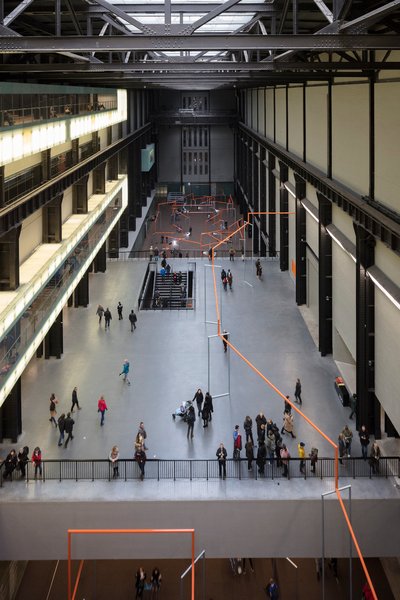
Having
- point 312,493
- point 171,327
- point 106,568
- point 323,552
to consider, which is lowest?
point 106,568

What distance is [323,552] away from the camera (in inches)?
933

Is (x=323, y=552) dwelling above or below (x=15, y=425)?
below

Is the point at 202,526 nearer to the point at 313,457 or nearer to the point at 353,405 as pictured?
the point at 313,457

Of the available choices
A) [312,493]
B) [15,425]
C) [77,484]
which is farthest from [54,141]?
[312,493]

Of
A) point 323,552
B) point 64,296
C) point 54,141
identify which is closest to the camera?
point 323,552

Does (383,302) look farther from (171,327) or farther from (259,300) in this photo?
(259,300)

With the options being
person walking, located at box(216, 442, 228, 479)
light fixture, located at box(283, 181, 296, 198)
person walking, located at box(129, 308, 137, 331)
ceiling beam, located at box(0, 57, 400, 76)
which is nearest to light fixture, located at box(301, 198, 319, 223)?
light fixture, located at box(283, 181, 296, 198)

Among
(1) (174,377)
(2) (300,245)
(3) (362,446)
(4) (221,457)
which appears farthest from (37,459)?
(2) (300,245)

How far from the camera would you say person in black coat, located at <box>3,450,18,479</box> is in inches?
980

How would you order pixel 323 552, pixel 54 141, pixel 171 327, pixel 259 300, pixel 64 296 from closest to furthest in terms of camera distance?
1. pixel 323 552
2. pixel 54 141
3. pixel 64 296
4. pixel 171 327
5. pixel 259 300

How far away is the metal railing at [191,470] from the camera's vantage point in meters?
25.1

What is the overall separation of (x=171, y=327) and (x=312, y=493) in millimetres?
18717

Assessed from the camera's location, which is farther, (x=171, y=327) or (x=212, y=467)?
→ (x=171, y=327)

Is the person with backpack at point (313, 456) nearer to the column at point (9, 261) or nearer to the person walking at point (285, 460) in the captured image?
the person walking at point (285, 460)
